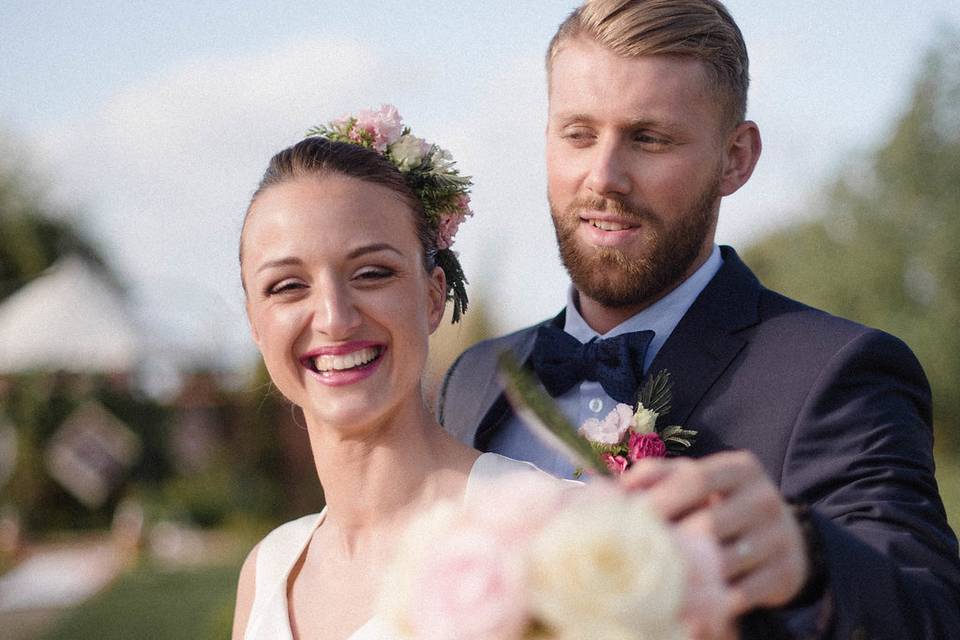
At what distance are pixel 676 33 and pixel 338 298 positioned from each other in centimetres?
136

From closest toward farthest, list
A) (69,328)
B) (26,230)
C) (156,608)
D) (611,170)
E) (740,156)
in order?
1. (611,170)
2. (740,156)
3. (156,608)
4. (69,328)
5. (26,230)

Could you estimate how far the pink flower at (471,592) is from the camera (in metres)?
1.38

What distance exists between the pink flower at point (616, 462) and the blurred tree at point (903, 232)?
77.0ft

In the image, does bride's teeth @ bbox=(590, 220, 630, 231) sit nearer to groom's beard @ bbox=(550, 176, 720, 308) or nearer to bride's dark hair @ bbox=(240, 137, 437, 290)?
groom's beard @ bbox=(550, 176, 720, 308)

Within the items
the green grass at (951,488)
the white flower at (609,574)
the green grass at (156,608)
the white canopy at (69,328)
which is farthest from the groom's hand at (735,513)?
the white canopy at (69,328)

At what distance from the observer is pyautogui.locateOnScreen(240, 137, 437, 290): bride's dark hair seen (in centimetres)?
311

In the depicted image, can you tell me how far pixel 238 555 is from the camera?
16672 millimetres

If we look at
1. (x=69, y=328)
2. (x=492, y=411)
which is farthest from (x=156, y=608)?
(x=69, y=328)

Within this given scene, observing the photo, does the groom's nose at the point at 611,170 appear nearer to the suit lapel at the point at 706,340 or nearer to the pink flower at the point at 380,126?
the suit lapel at the point at 706,340

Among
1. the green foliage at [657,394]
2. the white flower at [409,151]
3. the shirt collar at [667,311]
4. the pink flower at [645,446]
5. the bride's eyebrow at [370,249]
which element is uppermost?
the white flower at [409,151]

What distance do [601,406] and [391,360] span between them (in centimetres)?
85

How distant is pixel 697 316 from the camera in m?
3.47

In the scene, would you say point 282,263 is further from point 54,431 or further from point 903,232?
point 903,232

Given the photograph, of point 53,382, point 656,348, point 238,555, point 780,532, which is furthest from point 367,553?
point 53,382
